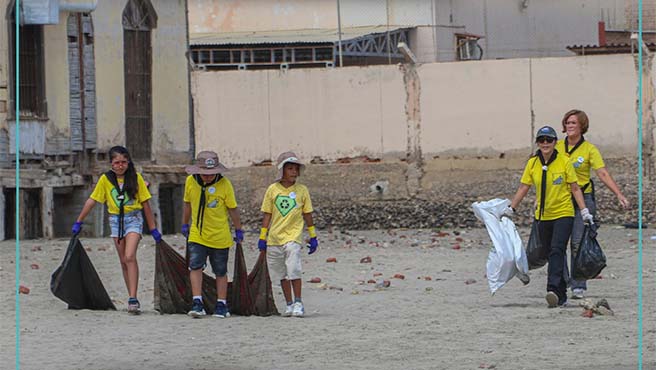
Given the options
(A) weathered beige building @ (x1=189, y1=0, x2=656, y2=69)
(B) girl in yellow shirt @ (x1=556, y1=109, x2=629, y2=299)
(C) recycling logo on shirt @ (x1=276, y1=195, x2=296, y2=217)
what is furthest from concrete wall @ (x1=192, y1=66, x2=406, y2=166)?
(C) recycling logo on shirt @ (x1=276, y1=195, x2=296, y2=217)

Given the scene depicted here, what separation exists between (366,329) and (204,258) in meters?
1.78

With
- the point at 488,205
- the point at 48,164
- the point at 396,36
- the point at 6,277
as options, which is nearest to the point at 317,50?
the point at 396,36

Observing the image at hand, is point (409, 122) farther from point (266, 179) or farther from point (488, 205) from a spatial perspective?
point (488, 205)

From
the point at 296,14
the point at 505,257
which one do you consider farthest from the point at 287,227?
the point at 296,14

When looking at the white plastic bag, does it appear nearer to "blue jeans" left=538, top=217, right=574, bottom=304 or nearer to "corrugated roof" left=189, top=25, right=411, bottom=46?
"blue jeans" left=538, top=217, right=574, bottom=304

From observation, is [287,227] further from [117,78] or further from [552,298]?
[117,78]

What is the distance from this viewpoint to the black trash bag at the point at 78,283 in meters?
13.0

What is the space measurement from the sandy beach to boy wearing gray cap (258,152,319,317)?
1.19 ft

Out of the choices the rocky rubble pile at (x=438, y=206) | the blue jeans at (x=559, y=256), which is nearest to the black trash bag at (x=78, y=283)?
the blue jeans at (x=559, y=256)

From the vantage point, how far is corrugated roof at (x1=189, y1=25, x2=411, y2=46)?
3108 cm

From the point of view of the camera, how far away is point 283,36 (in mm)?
32469

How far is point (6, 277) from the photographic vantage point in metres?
16.4

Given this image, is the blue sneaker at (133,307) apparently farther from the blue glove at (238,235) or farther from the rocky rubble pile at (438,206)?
the rocky rubble pile at (438,206)

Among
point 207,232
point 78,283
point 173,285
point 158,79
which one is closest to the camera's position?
point 207,232
